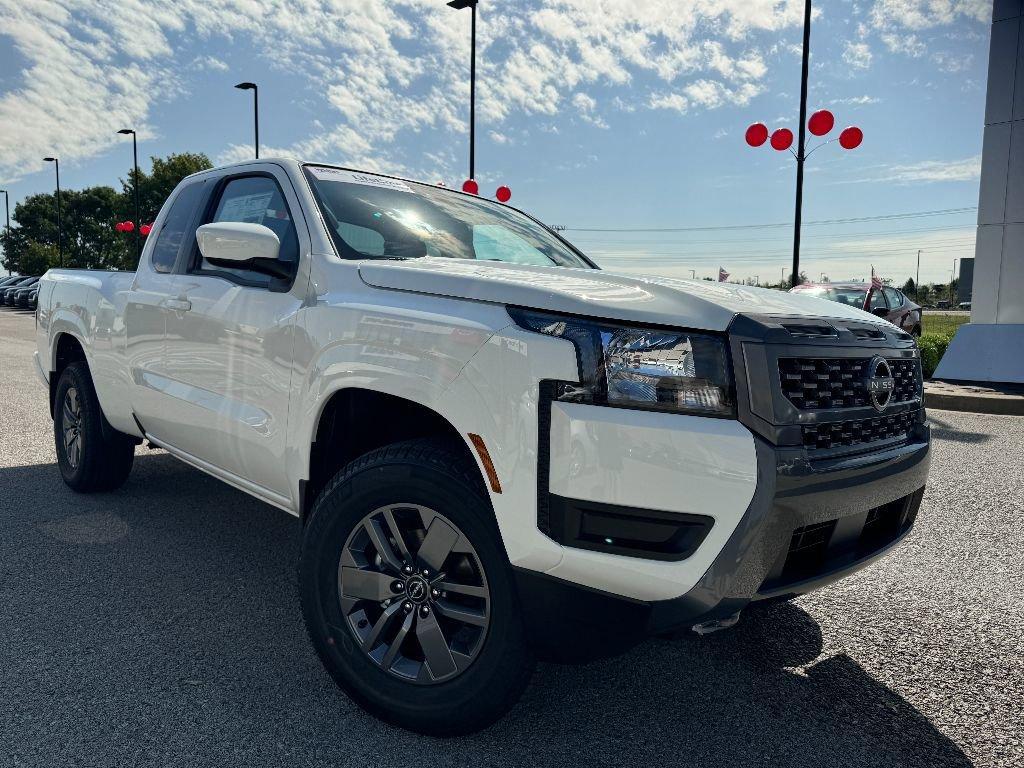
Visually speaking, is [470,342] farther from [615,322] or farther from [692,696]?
[692,696]

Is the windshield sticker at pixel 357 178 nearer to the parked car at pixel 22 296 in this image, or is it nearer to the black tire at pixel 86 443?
the black tire at pixel 86 443

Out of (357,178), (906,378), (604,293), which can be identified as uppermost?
(357,178)

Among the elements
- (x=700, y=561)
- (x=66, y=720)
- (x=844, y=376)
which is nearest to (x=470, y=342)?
(x=700, y=561)

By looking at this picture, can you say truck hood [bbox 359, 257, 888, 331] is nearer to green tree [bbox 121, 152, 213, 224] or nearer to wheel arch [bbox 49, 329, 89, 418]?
wheel arch [bbox 49, 329, 89, 418]

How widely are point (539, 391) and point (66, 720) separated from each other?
1.76 meters

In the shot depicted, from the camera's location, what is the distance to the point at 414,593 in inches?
92.6

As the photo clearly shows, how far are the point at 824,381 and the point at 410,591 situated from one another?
1.34 m

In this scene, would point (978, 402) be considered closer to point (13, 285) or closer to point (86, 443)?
point (86, 443)

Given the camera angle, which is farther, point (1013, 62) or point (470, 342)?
point (1013, 62)

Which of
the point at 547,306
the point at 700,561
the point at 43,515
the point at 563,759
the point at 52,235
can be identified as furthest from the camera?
the point at 52,235

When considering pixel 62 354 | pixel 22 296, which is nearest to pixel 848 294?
pixel 62 354

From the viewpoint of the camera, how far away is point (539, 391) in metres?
2.00

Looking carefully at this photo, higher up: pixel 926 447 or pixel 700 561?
pixel 926 447

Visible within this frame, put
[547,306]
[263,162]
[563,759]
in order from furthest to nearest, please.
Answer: [263,162] → [563,759] → [547,306]
